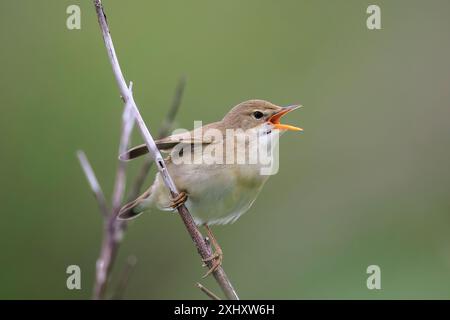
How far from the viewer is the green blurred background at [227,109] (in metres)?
4.80

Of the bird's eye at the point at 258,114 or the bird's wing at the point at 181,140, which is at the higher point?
the bird's eye at the point at 258,114

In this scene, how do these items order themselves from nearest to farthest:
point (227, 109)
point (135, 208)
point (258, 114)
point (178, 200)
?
point (178, 200) → point (258, 114) → point (135, 208) → point (227, 109)

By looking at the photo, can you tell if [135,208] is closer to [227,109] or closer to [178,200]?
[178,200]

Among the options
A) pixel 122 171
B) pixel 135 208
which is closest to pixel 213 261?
pixel 122 171

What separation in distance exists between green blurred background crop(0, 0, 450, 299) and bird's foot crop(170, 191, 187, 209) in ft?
3.97

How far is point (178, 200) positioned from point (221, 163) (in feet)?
1.19

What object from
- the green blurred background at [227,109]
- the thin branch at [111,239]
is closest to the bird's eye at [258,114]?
→ the green blurred background at [227,109]

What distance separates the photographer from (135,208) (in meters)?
3.80

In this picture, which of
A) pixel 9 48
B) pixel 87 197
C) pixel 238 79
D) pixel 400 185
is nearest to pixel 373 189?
pixel 400 185

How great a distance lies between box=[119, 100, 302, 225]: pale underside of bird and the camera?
3.20 metres

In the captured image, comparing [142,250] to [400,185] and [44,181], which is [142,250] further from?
[400,185]

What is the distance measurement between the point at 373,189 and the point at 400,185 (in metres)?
0.21

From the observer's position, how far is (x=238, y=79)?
218 inches

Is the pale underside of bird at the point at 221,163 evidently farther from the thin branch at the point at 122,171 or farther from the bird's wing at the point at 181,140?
the thin branch at the point at 122,171
